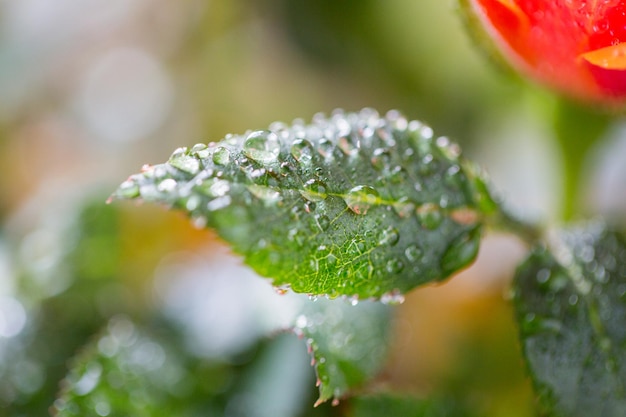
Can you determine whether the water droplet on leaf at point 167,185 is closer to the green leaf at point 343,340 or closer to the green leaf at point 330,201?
the green leaf at point 330,201

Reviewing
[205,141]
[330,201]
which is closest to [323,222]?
[330,201]

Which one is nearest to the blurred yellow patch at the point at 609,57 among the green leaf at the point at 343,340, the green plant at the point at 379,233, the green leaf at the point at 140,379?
the green plant at the point at 379,233

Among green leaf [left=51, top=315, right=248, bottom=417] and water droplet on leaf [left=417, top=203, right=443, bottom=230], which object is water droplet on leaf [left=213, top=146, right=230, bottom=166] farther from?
green leaf [left=51, top=315, right=248, bottom=417]

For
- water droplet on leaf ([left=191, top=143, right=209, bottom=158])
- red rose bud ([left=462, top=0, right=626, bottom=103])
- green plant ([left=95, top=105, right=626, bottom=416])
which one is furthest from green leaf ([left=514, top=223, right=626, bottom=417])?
water droplet on leaf ([left=191, top=143, right=209, bottom=158])

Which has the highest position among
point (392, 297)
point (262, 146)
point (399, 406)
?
point (262, 146)

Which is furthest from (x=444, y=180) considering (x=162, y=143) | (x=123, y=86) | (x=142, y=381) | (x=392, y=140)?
(x=123, y=86)

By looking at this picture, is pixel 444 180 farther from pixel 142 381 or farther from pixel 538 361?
pixel 142 381

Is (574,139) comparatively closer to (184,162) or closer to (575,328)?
(575,328)
